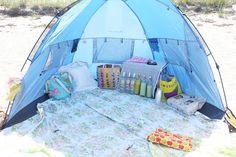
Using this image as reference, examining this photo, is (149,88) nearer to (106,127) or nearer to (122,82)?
(122,82)

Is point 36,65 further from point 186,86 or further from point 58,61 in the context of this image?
point 186,86

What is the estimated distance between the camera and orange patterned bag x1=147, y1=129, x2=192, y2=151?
332 centimetres

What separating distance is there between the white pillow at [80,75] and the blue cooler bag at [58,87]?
0.41ft

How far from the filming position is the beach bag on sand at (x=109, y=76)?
4727mm

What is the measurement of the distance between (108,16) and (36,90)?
1378mm

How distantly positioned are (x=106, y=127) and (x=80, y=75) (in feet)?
3.64

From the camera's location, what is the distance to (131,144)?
11.2 ft

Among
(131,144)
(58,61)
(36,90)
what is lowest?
(131,144)

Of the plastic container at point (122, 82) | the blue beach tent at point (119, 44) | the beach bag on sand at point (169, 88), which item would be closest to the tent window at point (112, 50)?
the blue beach tent at point (119, 44)

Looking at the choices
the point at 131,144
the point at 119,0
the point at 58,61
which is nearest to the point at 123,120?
the point at 131,144

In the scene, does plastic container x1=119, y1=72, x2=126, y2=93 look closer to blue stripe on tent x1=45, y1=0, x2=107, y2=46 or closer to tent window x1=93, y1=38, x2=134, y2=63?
tent window x1=93, y1=38, x2=134, y2=63

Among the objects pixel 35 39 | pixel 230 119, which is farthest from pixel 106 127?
pixel 35 39

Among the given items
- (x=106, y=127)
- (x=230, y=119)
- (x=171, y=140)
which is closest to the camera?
(x=171, y=140)

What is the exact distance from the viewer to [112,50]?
16.2ft
